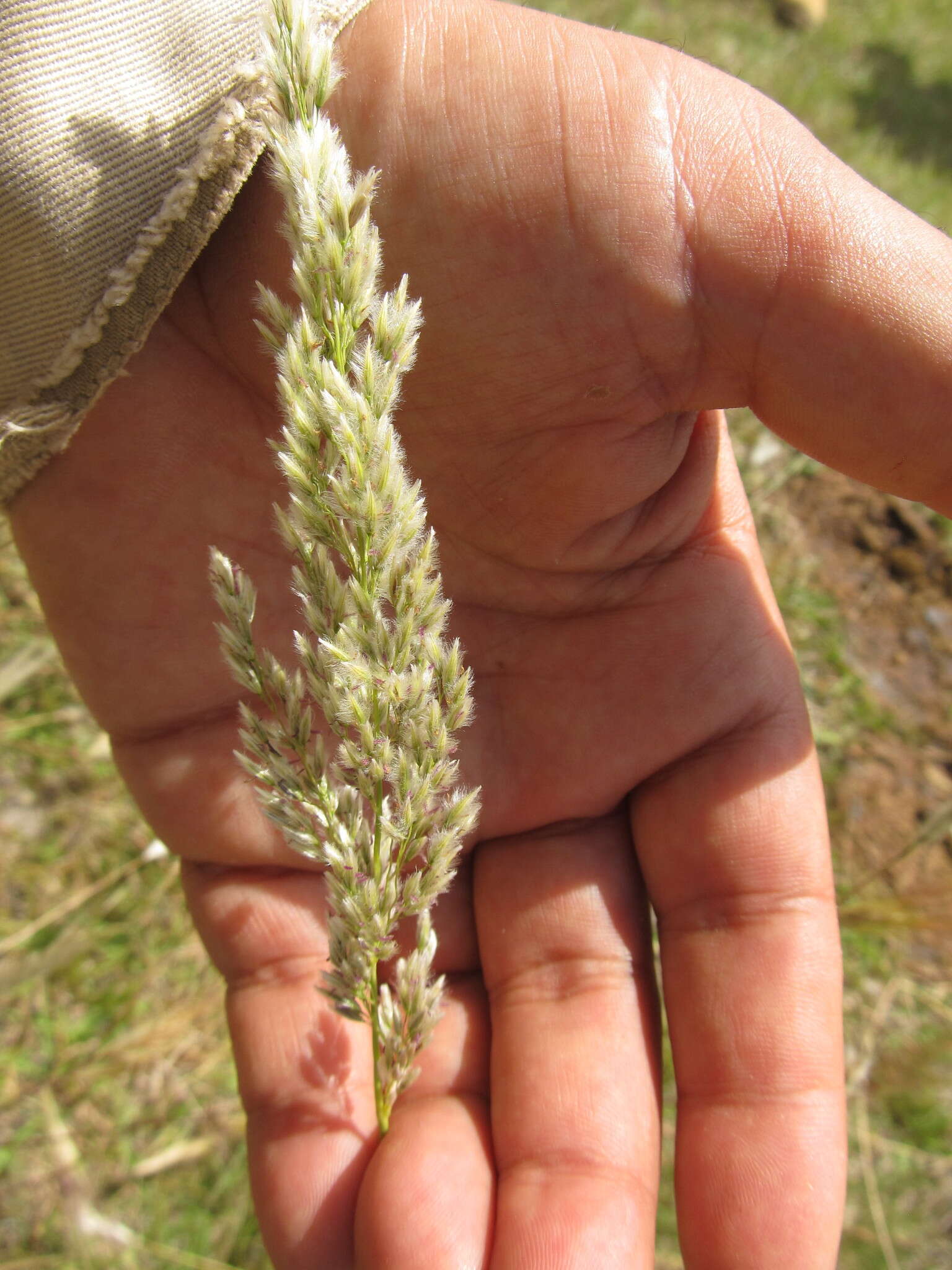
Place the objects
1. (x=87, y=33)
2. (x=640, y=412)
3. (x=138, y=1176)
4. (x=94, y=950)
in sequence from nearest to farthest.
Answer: (x=87, y=33) < (x=640, y=412) < (x=138, y=1176) < (x=94, y=950)

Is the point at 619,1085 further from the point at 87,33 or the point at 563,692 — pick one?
the point at 87,33

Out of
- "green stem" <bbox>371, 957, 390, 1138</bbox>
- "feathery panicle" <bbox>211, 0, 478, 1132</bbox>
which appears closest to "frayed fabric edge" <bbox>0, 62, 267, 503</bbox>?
"feathery panicle" <bbox>211, 0, 478, 1132</bbox>

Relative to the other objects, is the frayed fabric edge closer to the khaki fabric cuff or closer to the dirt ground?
the khaki fabric cuff

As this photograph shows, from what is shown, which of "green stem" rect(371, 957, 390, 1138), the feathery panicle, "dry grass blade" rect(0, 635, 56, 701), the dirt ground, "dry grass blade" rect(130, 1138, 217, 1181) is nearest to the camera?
the feathery panicle

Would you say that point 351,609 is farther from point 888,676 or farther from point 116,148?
point 888,676

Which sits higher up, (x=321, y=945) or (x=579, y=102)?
(x=579, y=102)

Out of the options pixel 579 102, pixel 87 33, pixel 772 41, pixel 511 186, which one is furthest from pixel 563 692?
pixel 772 41
